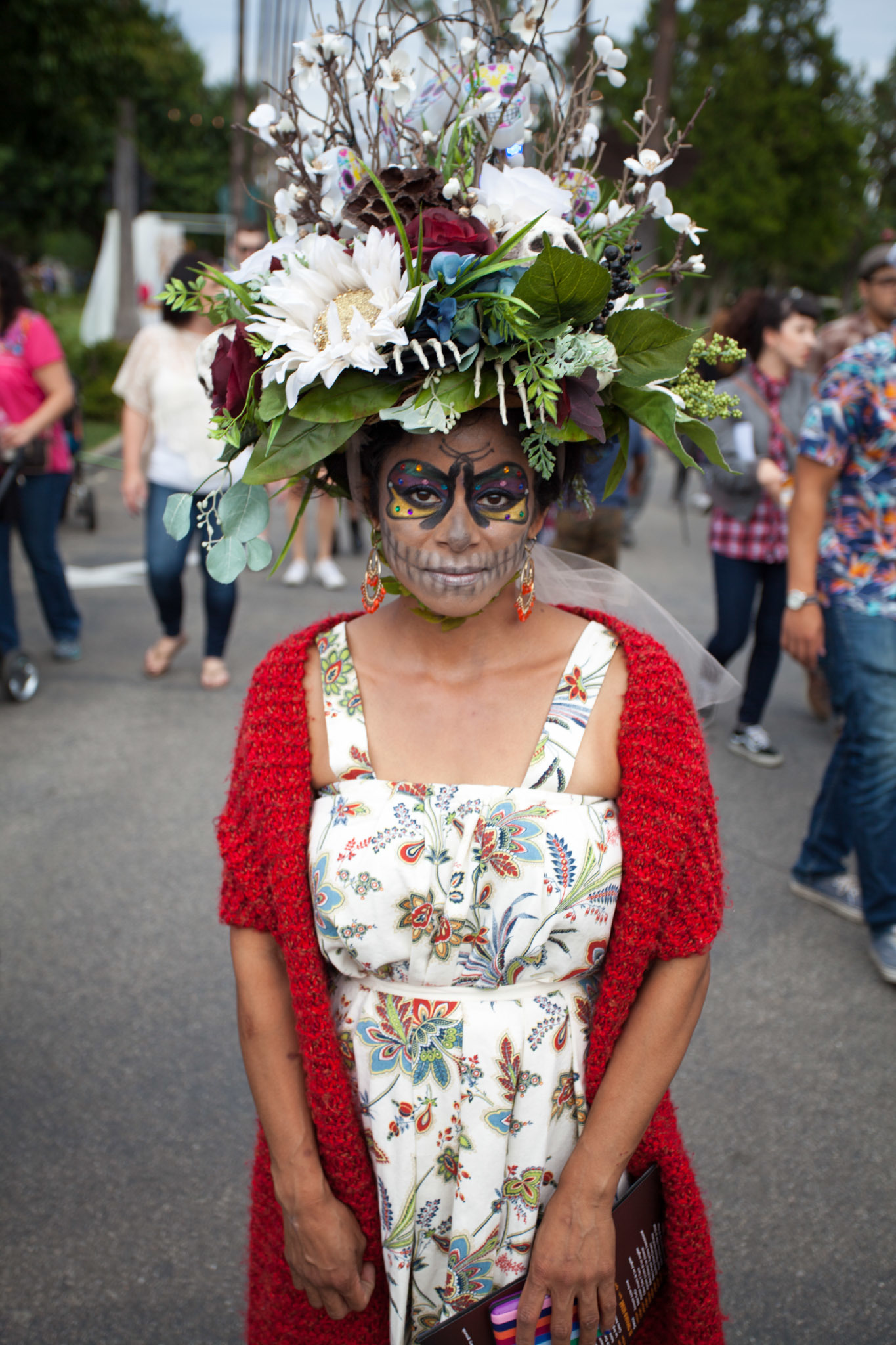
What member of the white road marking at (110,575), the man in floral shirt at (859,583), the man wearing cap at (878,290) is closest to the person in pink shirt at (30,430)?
the white road marking at (110,575)

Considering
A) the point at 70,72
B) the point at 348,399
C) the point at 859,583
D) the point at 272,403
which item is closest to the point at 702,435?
the point at 348,399

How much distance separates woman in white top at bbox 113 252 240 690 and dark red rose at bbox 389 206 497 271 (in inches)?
145

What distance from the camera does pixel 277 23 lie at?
19219 mm

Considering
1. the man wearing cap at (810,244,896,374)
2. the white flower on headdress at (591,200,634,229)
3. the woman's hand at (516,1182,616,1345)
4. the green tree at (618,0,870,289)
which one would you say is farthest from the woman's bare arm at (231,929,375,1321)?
the green tree at (618,0,870,289)

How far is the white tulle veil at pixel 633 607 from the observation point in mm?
1827

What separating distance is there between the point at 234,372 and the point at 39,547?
178 inches

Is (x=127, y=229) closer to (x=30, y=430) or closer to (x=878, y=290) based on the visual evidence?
(x=30, y=430)

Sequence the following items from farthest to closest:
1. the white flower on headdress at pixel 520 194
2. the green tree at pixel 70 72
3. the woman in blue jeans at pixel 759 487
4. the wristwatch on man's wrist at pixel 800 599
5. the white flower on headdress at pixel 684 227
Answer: the green tree at pixel 70 72, the woman in blue jeans at pixel 759 487, the wristwatch on man's wrist at pixel 800 599, the white flower on headdress at pixel 684 227, the white flower on headdress at pixel 520 194

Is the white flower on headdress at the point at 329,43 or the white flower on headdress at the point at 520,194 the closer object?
the white flower on headdress at the point at 520,194

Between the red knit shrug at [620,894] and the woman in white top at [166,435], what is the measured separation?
3.61 meters

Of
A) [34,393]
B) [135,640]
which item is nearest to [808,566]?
[34,393]

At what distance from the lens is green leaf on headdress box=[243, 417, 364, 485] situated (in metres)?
1.42

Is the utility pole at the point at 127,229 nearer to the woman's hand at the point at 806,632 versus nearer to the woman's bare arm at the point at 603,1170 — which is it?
the woman's hand at the point at 806,632

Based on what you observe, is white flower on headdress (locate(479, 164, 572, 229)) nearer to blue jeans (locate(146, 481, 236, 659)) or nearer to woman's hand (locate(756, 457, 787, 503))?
woman's hand (locate(756, 457, 787, 503))
